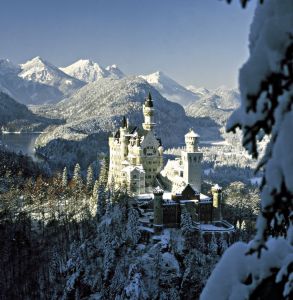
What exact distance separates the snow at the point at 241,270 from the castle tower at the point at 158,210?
62.5 m

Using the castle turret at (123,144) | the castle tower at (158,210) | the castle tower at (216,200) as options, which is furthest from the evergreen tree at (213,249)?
the castle turret at (123,144)

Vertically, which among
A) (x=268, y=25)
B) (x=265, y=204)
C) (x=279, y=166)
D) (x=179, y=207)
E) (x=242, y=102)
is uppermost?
(x=268, y=25)

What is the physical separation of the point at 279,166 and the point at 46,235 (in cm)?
9181

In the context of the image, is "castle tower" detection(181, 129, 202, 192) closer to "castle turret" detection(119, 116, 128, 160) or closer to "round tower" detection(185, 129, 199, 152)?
"round tower" detection(185, 129, 199, 152)

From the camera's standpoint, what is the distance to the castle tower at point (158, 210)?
225 ft

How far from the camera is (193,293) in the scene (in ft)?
218

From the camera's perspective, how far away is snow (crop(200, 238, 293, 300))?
6.07 metres

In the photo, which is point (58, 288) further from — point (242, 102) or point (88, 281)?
point (242, 102)

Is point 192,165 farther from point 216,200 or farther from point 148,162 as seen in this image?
point 148,162

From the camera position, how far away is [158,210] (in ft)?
226

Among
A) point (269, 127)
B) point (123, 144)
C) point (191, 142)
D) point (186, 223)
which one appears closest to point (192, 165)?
point (191, 142)

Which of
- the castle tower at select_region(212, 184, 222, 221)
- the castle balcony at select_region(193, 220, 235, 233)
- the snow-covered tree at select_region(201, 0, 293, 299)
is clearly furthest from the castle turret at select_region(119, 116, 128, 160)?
the snow-covered tree at select_region(201, 0, 293, 299)

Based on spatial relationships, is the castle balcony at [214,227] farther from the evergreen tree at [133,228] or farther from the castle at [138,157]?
the castle at [138,157]

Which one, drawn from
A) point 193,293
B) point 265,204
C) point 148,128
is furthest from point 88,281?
point 265,204
